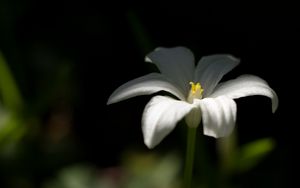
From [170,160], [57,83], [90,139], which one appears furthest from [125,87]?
[90,139]

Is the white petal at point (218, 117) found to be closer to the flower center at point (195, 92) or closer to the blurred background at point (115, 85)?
the flower center at point (195, 92)

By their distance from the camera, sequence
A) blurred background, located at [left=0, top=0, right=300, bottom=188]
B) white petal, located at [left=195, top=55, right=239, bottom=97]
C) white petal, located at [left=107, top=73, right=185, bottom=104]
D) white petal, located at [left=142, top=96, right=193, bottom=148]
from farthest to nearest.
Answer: blurred background, located at [left=0, top=0, right=300, bottom=188], white petal, located at [left=195, top=55, right=239, bottom=97], white petal, located at [left=107, top=73, right=185, bottom=104], white petal, located at [left=142, top=96, right=193, bottom=148]

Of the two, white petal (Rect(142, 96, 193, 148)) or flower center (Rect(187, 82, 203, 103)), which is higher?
white petal (Rect(142, 96, 193, 148))

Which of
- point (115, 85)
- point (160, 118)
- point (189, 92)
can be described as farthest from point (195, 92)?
point (115, 85)

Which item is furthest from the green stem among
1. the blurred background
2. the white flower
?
the blurred background

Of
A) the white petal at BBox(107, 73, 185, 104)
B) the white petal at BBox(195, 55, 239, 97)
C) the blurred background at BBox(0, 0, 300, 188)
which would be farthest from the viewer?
the blurred background at BBox(0, 0, 300, 188)

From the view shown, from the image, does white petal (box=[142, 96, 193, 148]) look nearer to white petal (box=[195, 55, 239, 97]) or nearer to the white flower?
the white flower

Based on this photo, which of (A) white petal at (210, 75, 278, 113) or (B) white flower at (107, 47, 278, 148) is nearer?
(B) white flower at (107, 47, 278, 148)

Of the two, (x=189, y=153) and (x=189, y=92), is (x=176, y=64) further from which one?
(x=189, y=153)
